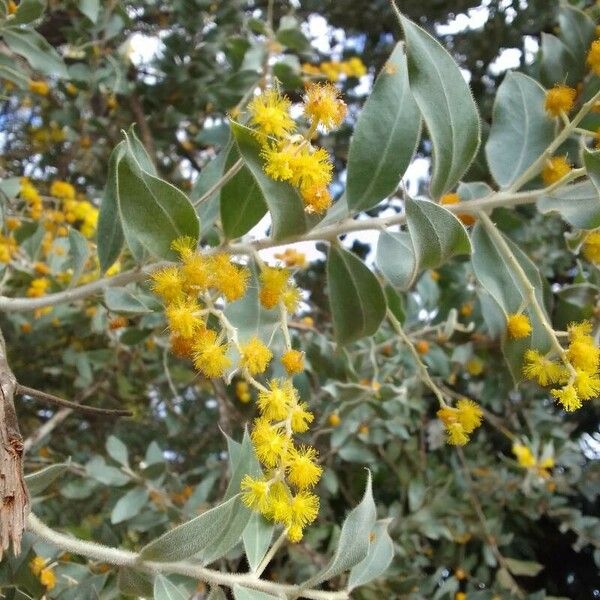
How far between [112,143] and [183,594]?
2.11m

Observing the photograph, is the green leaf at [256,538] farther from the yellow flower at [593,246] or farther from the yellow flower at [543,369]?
the yellow flower at [593,246]

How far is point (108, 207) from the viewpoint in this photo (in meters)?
1.33

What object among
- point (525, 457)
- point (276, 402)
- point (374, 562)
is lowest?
point (525, 457)

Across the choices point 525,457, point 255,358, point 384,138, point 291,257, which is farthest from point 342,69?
point 255,358

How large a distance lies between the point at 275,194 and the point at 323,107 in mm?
137

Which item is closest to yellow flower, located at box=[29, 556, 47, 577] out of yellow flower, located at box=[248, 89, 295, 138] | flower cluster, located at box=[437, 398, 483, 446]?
flower cluster, located at box=[437, 398, 483, 446]

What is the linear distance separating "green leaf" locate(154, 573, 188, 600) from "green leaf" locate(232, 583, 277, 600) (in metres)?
0.07

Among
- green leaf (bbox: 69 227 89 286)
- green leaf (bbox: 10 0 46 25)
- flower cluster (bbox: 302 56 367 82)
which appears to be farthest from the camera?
flower cluster (bbox: 302 56 367 82)

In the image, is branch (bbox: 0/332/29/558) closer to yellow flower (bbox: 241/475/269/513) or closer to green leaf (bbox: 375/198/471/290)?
yellow flower (bbox: 241/475/269/513)

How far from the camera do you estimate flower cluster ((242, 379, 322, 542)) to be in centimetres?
95

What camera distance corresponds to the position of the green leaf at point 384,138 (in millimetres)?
1059

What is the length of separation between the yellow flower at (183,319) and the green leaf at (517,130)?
596 millimetres

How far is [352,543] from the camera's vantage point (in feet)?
3.53

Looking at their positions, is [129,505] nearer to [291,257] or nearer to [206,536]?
[291,257]
